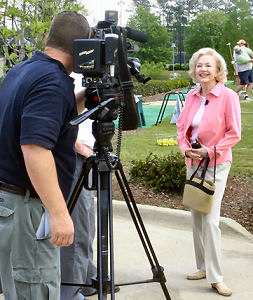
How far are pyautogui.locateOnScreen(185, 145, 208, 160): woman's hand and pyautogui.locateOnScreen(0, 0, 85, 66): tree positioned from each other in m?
1.98

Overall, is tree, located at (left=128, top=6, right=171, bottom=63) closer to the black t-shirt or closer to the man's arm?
the black t-shirt

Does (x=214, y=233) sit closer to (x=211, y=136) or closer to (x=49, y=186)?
(x=211, y=136)

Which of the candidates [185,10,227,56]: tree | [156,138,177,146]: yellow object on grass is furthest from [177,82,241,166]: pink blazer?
[185,10,227,56]: tree

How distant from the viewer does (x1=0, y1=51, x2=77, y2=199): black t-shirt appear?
2150 millimetres

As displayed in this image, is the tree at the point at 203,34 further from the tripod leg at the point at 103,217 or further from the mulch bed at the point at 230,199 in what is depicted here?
the tripod leg at the point at 103,217

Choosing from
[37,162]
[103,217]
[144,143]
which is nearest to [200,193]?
[103,217]

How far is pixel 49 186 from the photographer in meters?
2.17

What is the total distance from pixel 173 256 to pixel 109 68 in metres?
2.59

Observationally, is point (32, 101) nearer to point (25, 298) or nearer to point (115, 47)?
point (115, 47)

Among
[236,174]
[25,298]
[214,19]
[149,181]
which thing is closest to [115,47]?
[25,298]

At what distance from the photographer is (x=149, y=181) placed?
253 inches

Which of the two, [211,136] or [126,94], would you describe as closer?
[126,94]

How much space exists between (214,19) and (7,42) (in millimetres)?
54472

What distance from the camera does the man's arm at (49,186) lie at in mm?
2148
